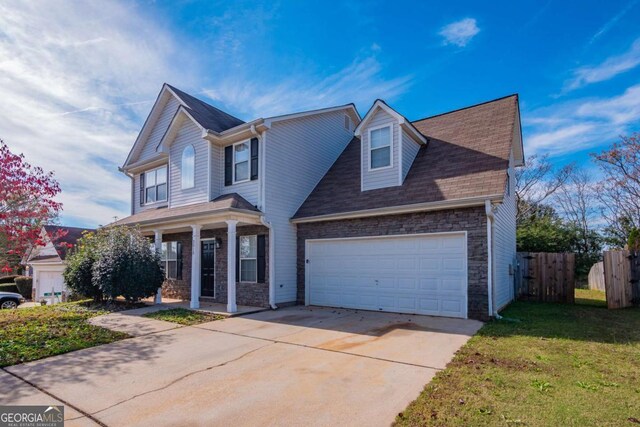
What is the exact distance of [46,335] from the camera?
7543mm

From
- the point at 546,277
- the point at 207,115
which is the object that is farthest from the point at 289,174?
the point at 546,277

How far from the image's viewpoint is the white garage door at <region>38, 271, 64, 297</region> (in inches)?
927

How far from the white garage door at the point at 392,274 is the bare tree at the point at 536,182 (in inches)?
781

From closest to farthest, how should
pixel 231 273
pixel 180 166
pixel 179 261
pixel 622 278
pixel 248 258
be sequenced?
pixel 231 273 → pixel 622 278 → pixel 248 258 → pixel 180 166 → pixel 179 261

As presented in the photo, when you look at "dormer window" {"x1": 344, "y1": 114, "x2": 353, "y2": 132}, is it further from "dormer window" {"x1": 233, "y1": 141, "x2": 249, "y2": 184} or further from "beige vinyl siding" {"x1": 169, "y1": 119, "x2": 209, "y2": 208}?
"beige vinyl siding" {"x1": 169, "y1": 119, "x2": 209, "y2": 208}

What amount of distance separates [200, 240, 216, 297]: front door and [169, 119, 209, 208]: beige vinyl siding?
1695 mm

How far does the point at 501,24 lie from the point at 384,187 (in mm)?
5944

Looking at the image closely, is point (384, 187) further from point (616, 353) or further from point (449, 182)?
point (616, 353)

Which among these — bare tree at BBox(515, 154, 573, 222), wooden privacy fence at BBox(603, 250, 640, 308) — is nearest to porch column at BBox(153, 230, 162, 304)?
wooden privacy fence at BBox(603, 250, 640, 308)

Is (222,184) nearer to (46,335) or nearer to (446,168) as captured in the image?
(46,335)

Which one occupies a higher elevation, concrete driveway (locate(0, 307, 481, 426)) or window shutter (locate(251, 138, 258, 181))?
window shutter (locate(251, 138, 258, 181))

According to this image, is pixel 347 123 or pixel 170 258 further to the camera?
pixel 347 123

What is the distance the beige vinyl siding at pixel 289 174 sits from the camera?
11.6 m

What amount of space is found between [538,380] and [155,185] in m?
14.6
